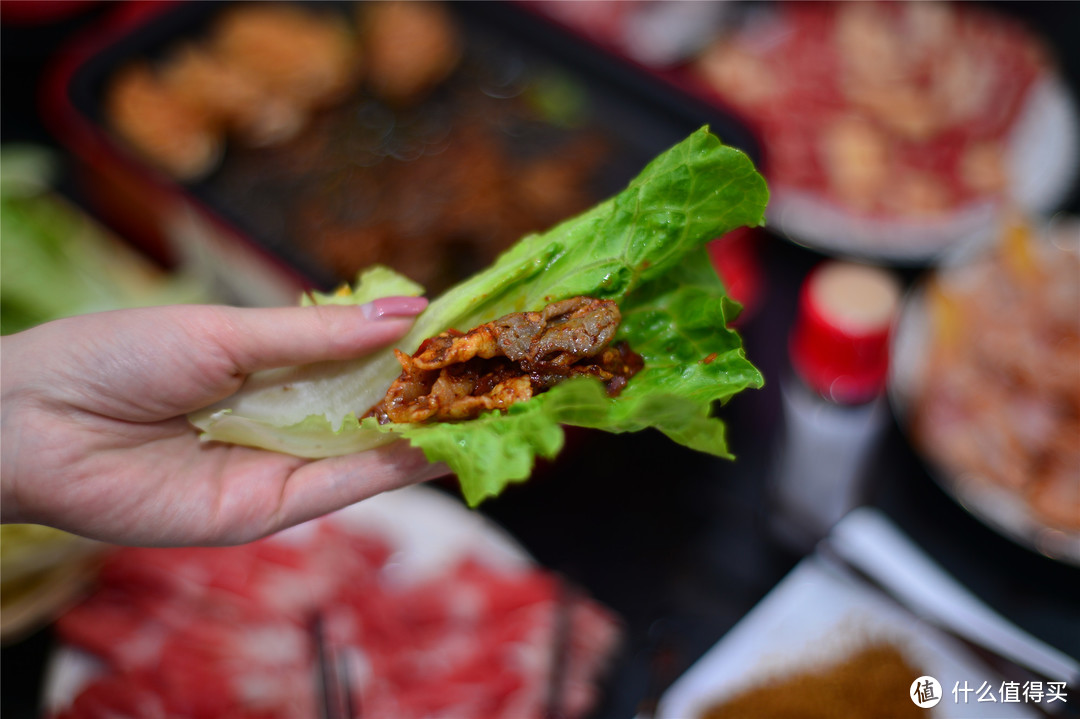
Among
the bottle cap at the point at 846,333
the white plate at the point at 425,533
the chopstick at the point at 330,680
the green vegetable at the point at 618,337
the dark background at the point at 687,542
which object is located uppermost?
the green vegetable at the point at 618,337

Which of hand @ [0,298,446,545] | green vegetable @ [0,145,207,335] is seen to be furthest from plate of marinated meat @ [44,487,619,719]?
green vegetable @ [0,145,207,335]

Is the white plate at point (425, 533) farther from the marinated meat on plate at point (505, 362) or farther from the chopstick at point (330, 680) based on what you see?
the marinated meat on plate at point (505, 362)

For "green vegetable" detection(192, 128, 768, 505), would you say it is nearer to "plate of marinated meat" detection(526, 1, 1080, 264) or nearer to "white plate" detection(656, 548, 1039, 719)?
"white plate" detection(656, 548, 1039, 719)

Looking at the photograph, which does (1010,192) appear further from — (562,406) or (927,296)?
(562,406)

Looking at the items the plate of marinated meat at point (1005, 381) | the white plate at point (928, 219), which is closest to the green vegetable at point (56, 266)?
the white plate at point (928, 219)

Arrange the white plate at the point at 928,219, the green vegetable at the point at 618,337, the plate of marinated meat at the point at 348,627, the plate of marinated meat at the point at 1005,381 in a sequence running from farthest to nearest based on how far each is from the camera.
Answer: the white plate at the point at 928,219 → the plate of marinated meat at the point at 1005,381 → the plate of marinated meat at the point at 348,627 → the green vegetable at the point at 618,337
